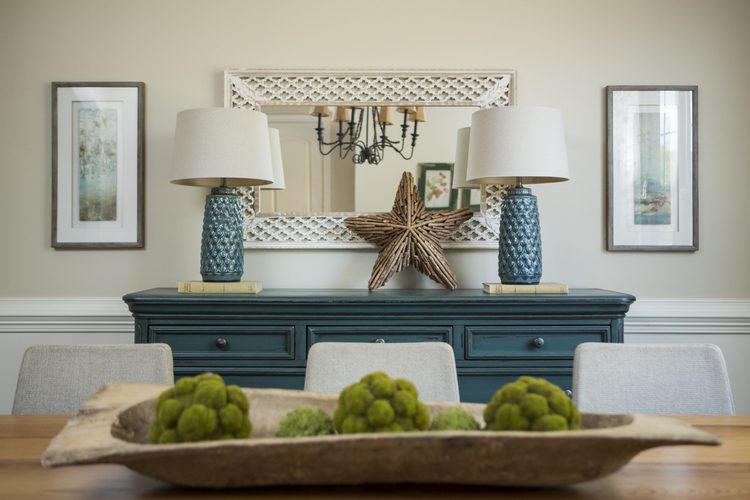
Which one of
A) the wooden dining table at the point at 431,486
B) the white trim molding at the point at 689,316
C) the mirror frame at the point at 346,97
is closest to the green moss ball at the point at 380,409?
the wooden dining table at the point at 431,486

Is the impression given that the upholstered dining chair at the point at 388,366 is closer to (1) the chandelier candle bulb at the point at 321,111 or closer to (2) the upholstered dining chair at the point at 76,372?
(2) the upholstered dining chair at the point at 76,372

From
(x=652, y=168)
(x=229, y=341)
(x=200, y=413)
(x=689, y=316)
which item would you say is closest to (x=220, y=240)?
(x=229, y=341)

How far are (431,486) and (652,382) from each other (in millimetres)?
944

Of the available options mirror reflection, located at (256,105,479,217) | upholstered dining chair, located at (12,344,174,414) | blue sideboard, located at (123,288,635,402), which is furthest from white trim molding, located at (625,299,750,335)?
upholstered dining chair, located at (12,344,174,414)

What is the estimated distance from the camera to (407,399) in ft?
Result: 3.21

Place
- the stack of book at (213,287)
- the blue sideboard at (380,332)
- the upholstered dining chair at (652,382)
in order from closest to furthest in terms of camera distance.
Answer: the upholstered dining chair at (652,382), the blue sideboard at (380,332), the stack of book at (213,287)

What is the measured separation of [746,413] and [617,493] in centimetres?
245

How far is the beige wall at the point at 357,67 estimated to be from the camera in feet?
9.95

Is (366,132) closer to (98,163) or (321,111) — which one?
(321,111)

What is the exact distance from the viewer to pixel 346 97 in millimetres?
3027

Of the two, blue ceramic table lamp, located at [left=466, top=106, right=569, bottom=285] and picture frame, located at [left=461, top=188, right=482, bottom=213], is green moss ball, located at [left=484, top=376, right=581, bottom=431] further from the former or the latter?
picture frame, located at [left=461, top=188, right=482, bottom=213]

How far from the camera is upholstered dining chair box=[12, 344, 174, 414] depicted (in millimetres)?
1727

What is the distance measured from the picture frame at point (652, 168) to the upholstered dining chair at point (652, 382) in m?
1.36

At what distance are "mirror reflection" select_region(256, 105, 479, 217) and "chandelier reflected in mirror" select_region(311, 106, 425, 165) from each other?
0.6 inches
